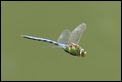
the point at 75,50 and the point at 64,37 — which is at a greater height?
the point at 64,37

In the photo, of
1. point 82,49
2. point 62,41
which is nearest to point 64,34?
point 62,41

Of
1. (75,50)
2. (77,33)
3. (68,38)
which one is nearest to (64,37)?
(68,38)

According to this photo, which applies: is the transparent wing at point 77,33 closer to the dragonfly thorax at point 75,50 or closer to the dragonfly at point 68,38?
the dragonfly at point 68,38

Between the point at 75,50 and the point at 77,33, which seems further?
the point at 77,33

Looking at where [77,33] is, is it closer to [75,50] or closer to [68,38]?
[68,38]

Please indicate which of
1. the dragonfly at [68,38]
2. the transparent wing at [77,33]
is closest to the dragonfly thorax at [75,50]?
the dragonfly at [68,38]

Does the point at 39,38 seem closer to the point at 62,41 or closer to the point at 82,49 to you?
the point at 62,41
